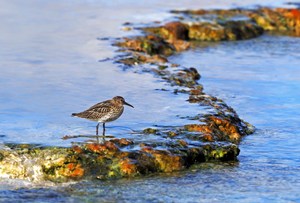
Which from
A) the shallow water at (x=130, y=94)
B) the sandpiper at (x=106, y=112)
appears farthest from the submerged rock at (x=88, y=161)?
the sandpiper at (x=106, y=112)

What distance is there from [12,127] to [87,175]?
2417 millimetres

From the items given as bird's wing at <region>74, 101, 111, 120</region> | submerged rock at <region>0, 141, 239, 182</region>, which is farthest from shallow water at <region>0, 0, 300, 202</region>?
bird's wing at <region>74, 101, 111, 120</region>

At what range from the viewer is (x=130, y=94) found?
60.5 ft

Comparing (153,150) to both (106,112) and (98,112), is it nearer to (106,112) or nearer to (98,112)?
(106,112)

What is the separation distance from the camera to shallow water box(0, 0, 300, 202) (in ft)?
43.2

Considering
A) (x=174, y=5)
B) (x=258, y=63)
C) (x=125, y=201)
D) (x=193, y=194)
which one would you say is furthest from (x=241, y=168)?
(x=174, y=5)

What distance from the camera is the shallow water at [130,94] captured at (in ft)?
43.2

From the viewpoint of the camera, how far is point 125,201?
12.6 meters

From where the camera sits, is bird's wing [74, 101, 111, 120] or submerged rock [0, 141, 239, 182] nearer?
submerged rock [0, 141, 239, 182]

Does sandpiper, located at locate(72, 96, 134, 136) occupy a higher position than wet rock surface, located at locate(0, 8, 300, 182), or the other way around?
sandpiper, located at locate(72, 96, 134, 136)

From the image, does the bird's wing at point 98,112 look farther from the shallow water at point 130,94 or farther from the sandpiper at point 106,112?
the shallow water at point 130,94

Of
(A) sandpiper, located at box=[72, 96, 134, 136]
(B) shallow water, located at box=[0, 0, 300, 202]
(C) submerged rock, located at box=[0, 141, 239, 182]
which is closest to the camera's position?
(B) shallow water, located at box=[0, 0, 300, 202]

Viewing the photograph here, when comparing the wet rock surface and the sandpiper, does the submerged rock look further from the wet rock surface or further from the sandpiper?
the sandpiper

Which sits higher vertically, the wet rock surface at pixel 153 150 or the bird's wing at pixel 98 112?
the bird's wing at pixel 98 112
